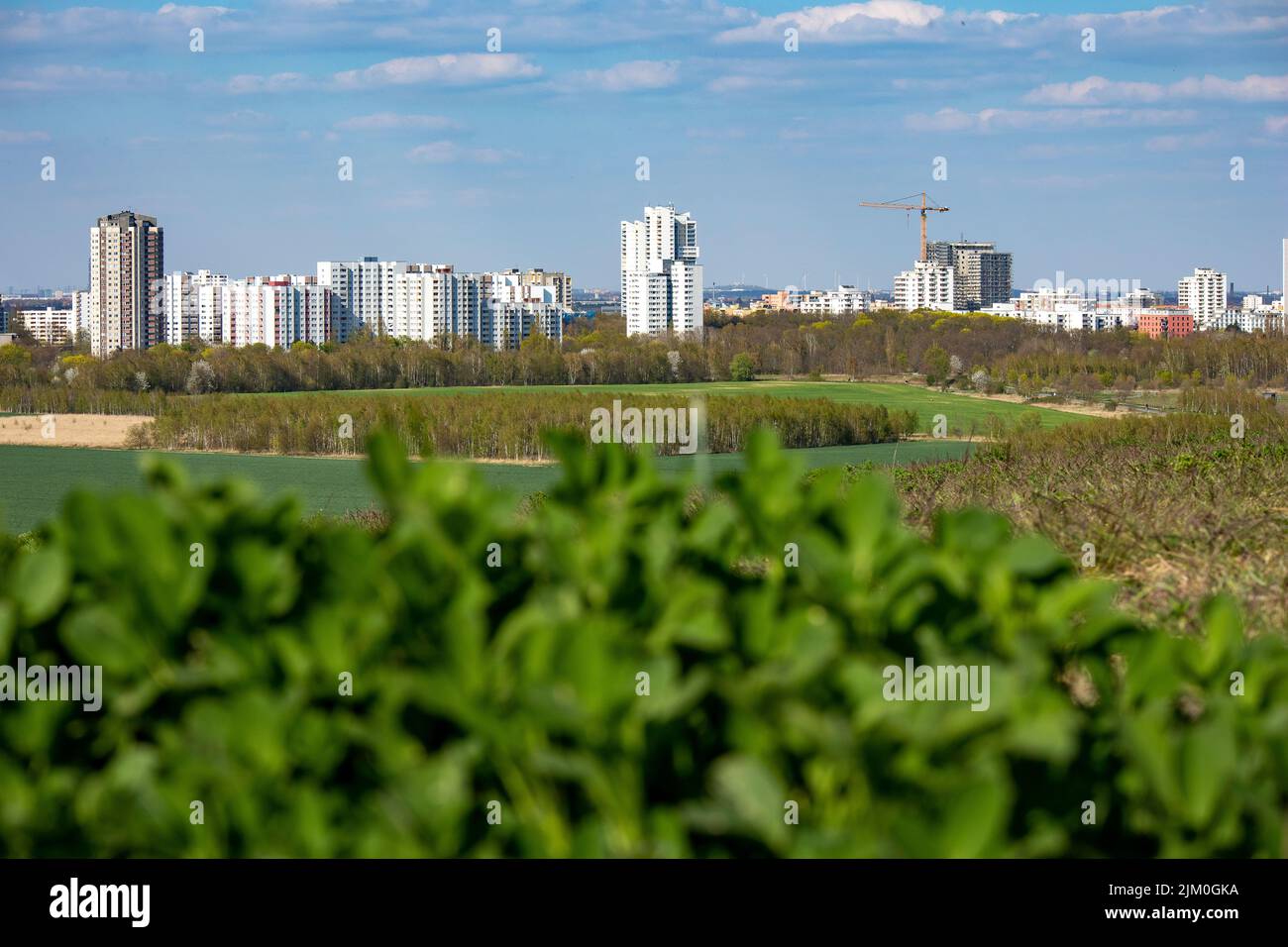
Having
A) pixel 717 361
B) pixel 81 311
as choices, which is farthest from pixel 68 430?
pixel 81 311

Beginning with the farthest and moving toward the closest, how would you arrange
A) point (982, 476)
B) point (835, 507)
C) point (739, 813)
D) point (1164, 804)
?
point (982, 476)
point (835, 507)
point (1164, 804)
point (739, 813)

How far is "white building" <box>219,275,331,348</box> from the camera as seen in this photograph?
167625mm

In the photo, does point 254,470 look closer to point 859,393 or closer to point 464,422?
point 464,422

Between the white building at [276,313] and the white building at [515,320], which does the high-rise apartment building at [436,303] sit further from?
the white building at [276,313]

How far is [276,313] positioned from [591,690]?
573 ft

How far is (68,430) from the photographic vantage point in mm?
89688

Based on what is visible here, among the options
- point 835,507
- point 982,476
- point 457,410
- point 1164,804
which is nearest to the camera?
point 1164,804

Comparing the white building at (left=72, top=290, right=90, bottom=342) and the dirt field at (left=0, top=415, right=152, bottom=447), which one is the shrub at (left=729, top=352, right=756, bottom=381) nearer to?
the dirt field at (left=0, top=415, right=152, bottom=447)

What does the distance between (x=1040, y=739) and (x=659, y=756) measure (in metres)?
0.41

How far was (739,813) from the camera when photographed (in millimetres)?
1290

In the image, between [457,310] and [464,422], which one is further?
[457,310]

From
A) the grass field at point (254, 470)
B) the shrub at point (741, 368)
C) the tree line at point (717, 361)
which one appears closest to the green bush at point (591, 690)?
the grass field at point (254, 470)
